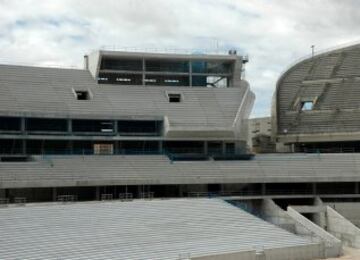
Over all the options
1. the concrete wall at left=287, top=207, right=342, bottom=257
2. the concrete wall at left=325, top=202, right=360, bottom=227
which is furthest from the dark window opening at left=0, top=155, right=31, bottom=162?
the concrete wall at left=325, top=202, right=360, bottom=227

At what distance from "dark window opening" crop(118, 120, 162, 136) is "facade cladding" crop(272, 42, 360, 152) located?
39.5 ft

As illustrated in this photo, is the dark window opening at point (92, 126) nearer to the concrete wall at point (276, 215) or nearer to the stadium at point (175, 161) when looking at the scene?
the stadium at point (175, 161)

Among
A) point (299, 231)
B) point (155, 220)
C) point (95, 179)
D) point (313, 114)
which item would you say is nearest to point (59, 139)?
point (95, 179)

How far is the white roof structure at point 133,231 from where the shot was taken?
28859 millimetres

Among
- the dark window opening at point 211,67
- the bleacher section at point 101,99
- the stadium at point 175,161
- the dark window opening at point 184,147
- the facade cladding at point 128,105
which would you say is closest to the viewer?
the stadium at point 175,161

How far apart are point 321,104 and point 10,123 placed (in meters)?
25.5

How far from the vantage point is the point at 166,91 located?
49938 millimetres

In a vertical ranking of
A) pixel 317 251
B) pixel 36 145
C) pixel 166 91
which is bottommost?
pixel 317 251

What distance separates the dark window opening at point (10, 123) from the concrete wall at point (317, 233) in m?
19.1

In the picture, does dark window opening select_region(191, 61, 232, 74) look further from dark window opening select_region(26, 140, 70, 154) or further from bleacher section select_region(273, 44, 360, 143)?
dark window opening select_region(26, 140, 70, 154)

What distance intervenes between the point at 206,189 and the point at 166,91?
30.6ft

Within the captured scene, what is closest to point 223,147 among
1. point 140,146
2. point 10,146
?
point 140,146

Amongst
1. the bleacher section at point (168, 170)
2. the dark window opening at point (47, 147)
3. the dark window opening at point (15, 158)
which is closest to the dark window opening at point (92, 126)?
the dark window opening at point (47, 147)

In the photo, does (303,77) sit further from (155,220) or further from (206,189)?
(155,220)
